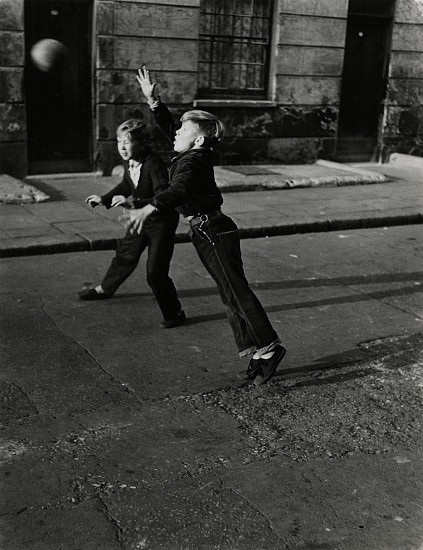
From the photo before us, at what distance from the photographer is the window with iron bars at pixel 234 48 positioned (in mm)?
12641

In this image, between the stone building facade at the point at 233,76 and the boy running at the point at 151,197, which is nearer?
the boy running at the point at 151,197

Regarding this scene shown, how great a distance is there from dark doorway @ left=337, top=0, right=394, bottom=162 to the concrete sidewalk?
1.34 m

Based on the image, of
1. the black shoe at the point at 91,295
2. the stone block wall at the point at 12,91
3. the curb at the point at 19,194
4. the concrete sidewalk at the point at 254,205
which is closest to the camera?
the black shoe at the point at 91,295

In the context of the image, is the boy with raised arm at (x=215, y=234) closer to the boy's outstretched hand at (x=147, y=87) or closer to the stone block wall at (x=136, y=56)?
the boy's outstretched hand at (x=147, y=87)

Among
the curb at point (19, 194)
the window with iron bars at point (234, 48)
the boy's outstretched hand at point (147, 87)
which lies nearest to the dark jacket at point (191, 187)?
the boy's outstretched hand at point (147, 87)

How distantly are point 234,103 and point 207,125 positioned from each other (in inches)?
335

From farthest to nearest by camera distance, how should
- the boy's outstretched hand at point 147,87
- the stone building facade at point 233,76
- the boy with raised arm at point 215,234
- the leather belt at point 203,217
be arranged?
1. the stone building facade at point 233,76
2. the boy's outstretched hand at point 147,87
3. the leather belt at point 203,217
4. the boy with raised arm at point 215,234

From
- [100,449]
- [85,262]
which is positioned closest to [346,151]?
[85,262]

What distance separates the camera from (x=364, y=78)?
14500 millimetres

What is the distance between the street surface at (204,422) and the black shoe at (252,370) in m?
0.10

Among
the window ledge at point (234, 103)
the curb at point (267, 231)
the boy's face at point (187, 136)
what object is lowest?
the curb at point (267, 231)

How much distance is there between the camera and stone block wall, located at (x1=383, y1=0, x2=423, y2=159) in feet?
47.1

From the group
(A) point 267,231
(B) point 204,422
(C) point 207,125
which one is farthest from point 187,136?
(A) point 267,231

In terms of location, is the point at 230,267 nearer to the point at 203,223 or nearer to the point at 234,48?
the point at 203,223
